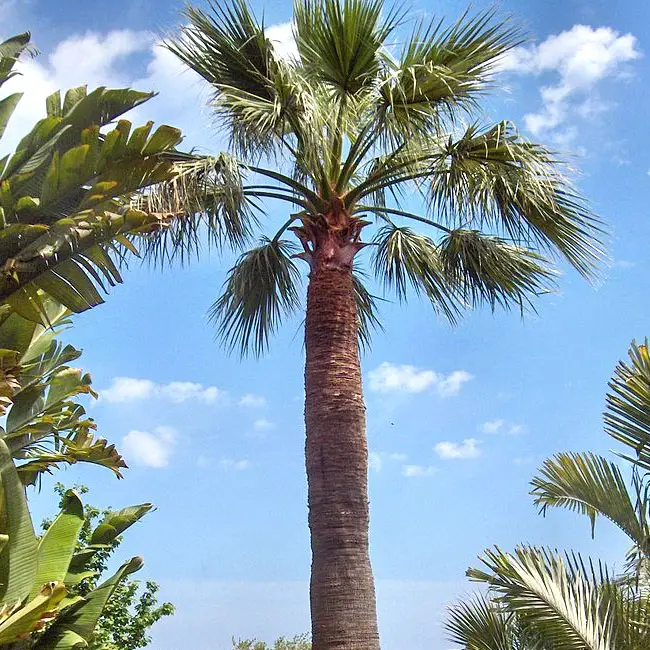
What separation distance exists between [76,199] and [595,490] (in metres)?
4.63

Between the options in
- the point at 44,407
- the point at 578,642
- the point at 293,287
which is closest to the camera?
the point at 578,642

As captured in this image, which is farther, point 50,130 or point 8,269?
point 50,130

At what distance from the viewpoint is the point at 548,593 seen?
602 cm

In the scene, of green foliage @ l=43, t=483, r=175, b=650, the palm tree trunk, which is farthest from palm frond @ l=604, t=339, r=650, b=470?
green foliage @ l=43, t=483, r=175, b=650

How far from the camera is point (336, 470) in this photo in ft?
28.3

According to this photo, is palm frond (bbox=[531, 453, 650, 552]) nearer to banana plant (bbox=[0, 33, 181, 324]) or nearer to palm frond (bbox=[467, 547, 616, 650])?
palm frond (bbox=[467, 547, 616, 650])

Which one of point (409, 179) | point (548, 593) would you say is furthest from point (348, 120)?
point (548, 593)

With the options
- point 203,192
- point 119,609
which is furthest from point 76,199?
point 119,609

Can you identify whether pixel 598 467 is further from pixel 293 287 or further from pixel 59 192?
pixel 293 287

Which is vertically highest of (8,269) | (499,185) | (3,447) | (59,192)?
(499,185)

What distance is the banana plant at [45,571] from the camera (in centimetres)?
707

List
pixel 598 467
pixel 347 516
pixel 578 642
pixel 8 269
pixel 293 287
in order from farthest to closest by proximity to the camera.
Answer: pixel 293 287 → pixel 347 516 → pixel 8 269 → pixel 598 467 → pixel 578 642

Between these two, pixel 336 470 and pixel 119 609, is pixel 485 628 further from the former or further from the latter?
pixel 119 609

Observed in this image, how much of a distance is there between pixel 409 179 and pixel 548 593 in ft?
17.8
